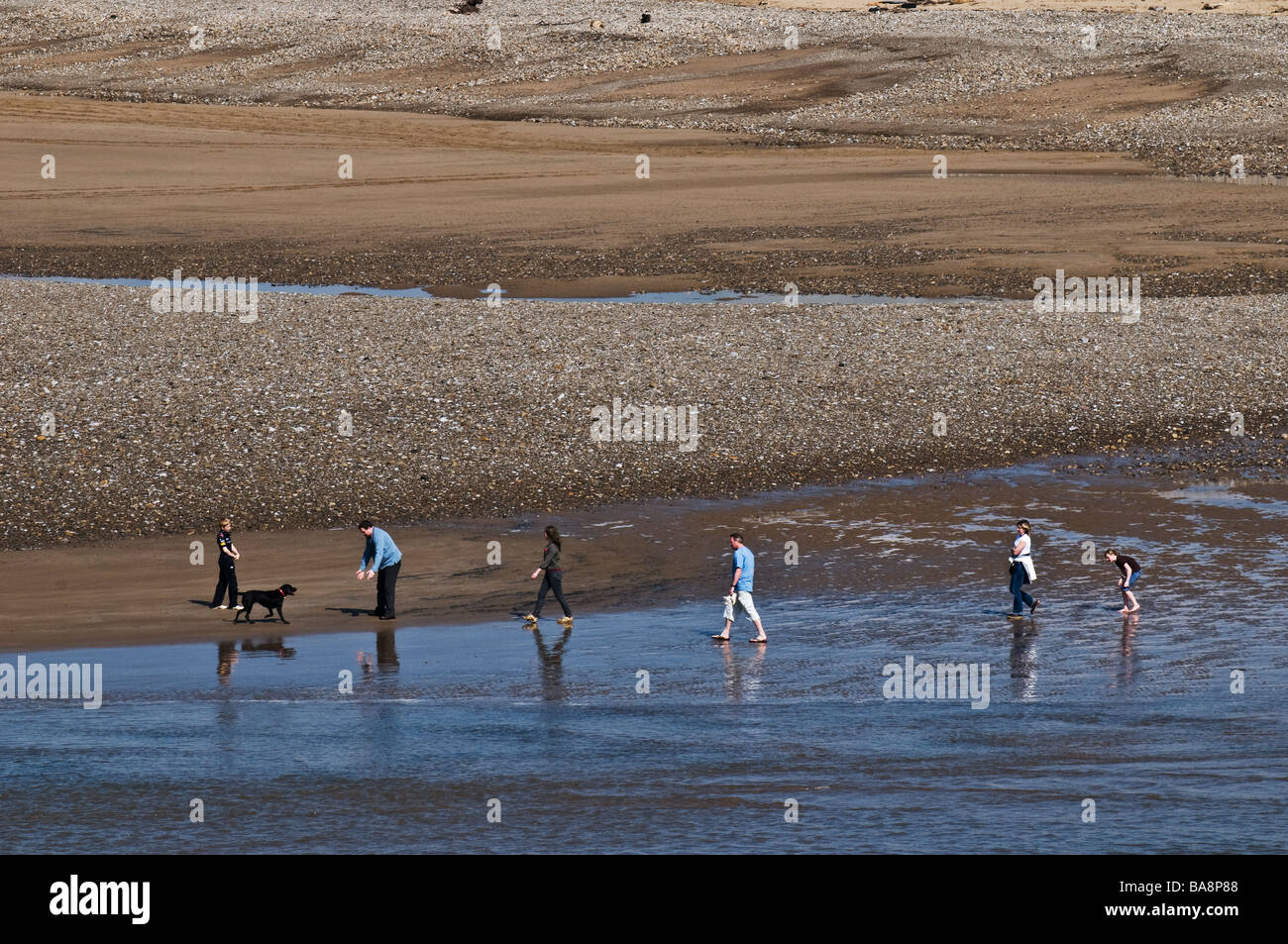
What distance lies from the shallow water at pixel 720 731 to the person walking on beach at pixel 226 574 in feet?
3.52

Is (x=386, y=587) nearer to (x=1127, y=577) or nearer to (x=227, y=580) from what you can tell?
(x=227, y=580)

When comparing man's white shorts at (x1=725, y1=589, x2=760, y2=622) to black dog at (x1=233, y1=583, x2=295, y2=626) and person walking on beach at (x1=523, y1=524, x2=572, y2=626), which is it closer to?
person walking on beach at (x1=523, y1=524, x2=572, y2=626)

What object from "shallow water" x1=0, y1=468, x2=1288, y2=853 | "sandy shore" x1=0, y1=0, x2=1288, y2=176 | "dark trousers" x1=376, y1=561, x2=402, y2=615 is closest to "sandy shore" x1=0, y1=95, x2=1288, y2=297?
"sandy shore" x1=0, y1=0, x2=1288, y2=176

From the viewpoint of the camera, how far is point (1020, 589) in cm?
2275

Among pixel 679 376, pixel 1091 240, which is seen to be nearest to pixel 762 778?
pixel 679 376

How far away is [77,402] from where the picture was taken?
1296 inches

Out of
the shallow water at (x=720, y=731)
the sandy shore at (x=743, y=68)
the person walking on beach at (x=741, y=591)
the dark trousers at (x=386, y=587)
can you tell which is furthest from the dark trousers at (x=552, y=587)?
the sandy shore at (x=743, y=68)

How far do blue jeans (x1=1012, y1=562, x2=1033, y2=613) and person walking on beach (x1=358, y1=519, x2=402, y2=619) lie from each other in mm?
9103

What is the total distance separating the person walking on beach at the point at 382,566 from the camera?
23.1 m

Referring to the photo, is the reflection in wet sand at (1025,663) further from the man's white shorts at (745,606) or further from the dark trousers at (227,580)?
the dark trousers at (227,580)

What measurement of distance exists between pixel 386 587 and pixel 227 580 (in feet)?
8.08

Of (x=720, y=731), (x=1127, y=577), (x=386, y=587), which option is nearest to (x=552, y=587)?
(x=386, y=587)

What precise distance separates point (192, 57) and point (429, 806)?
262 feet
